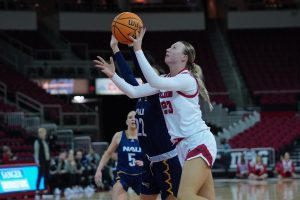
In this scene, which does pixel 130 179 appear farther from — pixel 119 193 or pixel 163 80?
pixel 163 80

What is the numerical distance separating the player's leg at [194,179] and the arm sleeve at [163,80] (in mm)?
637

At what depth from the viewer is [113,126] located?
31969 mm

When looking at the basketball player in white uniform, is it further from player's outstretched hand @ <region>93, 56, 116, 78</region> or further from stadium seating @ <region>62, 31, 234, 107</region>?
stadium seating @ <region>62, 31, 234, 107</region>

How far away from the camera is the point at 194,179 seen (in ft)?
19.3

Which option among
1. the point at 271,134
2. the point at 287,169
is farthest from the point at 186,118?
the point at 271,134

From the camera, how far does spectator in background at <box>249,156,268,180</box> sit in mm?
22500

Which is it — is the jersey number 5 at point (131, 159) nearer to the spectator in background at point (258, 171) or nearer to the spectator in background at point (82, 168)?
the spectator in background at point (82, 168)

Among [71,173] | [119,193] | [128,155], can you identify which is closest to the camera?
[119,193]

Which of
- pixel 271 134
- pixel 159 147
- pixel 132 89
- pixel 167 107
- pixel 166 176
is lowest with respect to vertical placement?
pixel 271 134

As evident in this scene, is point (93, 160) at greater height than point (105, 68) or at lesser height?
lesser

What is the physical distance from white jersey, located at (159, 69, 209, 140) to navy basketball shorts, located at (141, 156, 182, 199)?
73 cm

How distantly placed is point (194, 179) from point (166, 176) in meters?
1.04

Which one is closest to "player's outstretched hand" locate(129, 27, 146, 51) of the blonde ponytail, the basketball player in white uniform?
the basketball player in white uniform

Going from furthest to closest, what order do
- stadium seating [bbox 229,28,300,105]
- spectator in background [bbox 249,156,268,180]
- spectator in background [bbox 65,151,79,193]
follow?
stadium seating [bbox 229,28,300,105] → spectator in background [bbox 249,156,268,180] → spectator in background [bbox 65,151,79,193]
